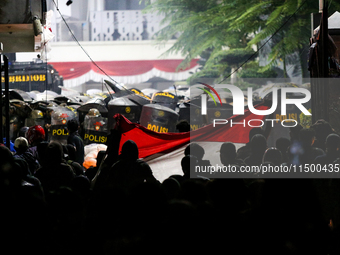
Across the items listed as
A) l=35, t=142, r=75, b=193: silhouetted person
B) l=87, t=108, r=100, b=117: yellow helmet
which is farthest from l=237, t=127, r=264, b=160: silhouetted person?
l=87, t=108, r=100, b=117: yellow helmet

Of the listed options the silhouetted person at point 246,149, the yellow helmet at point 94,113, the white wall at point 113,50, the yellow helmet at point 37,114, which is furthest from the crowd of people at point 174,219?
the white wall at point 113,50

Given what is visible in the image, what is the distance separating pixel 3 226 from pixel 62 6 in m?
37.2

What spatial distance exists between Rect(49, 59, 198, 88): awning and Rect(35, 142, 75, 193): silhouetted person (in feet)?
100

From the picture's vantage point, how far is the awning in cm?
3456

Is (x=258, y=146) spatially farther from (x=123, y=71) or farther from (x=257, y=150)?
(x=123, y=71)

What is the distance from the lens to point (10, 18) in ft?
26.8

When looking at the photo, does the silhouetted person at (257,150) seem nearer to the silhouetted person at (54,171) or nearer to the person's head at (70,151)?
the silhouetted person at (54,171)

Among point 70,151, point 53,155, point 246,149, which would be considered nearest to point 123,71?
point 70,151

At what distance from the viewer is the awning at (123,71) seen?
34.6m

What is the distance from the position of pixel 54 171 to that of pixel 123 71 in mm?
31485

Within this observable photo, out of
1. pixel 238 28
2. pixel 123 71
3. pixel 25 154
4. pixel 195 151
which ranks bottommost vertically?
pixel 25 154

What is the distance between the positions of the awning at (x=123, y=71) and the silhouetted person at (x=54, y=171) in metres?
30.6

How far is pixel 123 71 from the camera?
35.0 metres

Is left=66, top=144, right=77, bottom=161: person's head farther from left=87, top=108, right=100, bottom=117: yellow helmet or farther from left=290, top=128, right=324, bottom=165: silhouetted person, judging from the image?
left=87, top=108, right=100, bottom=117: yellow helmet
